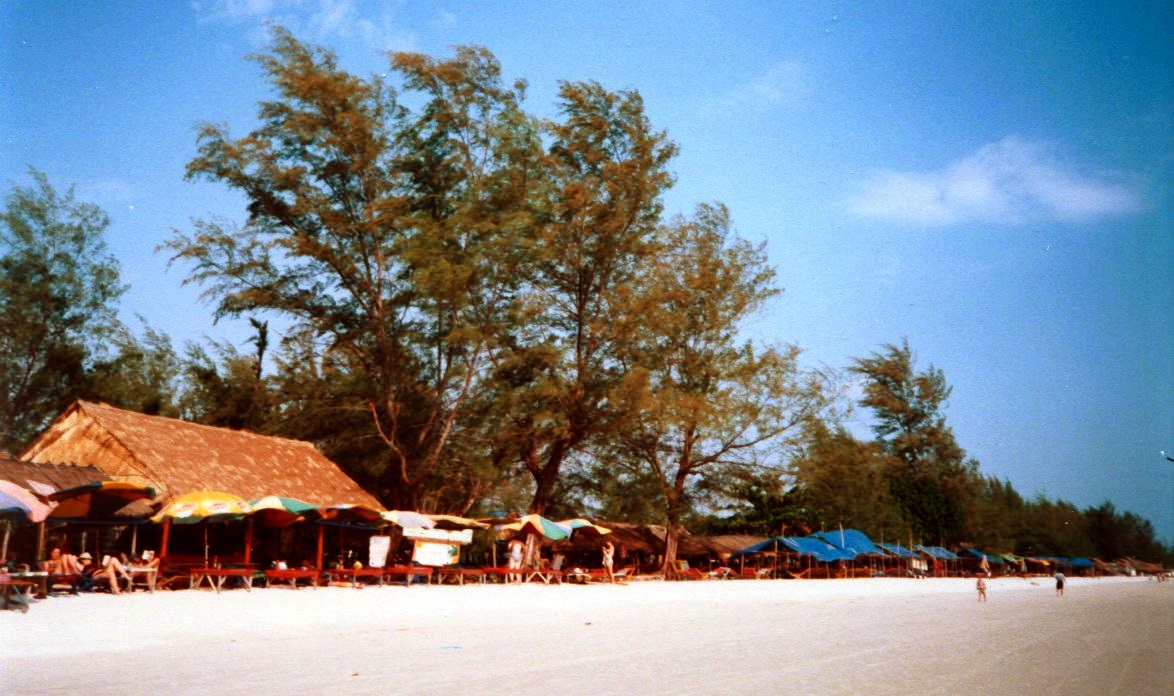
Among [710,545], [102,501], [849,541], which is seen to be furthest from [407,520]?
[849,541]

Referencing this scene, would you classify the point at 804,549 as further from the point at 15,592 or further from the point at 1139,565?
the point at 1139,565

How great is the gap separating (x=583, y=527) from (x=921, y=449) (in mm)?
47827

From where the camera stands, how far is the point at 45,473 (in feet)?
64.5

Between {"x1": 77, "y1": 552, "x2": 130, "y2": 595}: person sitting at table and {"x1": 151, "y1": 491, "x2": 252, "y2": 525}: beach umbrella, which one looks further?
{"x1": 151, "y1": 491, "x2": 252, "y2": 525}: beach umbrella

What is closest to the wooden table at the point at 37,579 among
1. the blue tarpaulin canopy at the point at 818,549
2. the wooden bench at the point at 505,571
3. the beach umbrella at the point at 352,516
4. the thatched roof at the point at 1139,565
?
the beach umbrella at the point at 352,516

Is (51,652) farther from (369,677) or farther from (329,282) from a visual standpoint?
(329,282)

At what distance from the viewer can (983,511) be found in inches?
2943

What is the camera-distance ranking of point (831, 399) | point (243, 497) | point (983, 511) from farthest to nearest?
point (983, 511), point (831, 399), point (243, 497)

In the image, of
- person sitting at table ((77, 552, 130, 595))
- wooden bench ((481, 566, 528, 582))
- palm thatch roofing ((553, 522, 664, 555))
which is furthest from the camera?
palm thatch roofing ((553, 522, 664, 555))

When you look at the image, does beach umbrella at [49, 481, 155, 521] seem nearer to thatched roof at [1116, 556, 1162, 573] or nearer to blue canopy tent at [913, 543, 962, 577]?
blue canopy tent at [913, 543, 962, 577]

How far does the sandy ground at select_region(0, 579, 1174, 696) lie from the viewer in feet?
24.1

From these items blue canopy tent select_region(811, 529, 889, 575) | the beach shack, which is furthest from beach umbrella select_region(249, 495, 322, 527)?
blue canopy tent select_region(811, 529, 889, 575)

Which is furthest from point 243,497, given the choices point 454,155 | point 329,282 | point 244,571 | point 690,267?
point 690,267

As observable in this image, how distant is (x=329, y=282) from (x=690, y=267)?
599 inches
